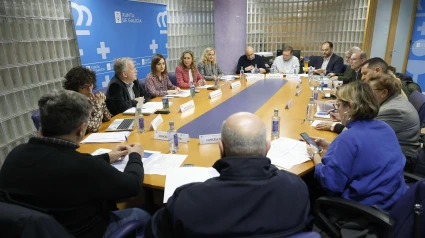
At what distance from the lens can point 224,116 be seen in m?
2.88

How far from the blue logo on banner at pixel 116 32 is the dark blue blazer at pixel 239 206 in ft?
11.8

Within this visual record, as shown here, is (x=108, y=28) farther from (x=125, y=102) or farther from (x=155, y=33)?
(x=125, y=102)

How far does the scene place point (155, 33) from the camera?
18.1 ft

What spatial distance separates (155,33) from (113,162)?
417 centimetres

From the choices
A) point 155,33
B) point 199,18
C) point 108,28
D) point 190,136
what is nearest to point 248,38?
point 199,18

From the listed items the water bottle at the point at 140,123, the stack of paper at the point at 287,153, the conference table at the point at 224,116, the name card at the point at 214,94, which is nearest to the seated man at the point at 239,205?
the conference table at the point at 224,116

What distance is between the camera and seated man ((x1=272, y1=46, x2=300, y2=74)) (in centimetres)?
574

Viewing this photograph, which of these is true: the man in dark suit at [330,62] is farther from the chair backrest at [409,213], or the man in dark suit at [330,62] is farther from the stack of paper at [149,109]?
the chair backrest at [409,213]

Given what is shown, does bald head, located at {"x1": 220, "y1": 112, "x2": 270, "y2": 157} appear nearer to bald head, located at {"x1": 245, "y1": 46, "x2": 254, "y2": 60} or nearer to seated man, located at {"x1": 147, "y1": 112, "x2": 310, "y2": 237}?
seated man, located at {"x1": 147, "y1": 112, "x2": 310, "y2": 237}

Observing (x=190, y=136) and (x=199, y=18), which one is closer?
(x=190, y=136)

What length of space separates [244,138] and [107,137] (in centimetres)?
154

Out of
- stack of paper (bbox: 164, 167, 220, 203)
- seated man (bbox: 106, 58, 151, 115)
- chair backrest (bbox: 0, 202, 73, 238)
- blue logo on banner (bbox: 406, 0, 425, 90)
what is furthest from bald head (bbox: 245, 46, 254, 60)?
chair backrest (bbox: 0, 202, 73, 238)

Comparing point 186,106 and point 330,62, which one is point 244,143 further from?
point 330,62

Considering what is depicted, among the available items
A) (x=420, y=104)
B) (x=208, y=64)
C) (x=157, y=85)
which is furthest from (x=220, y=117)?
(x=208, y=64)
